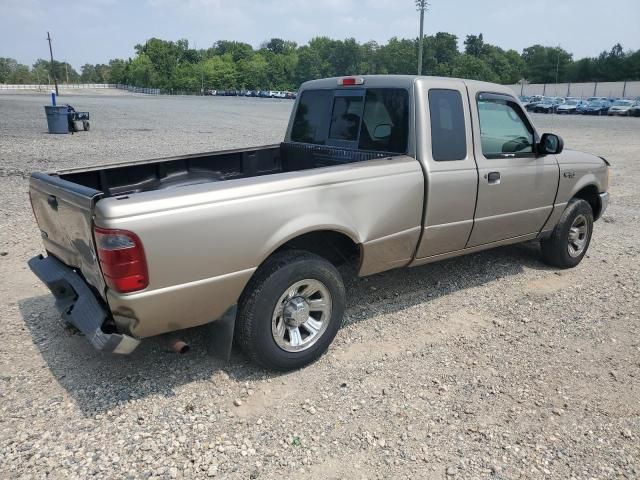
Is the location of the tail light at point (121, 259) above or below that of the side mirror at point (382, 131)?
below

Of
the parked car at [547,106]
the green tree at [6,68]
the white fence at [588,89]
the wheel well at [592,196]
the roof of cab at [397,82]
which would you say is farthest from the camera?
the green tree at [6,68]

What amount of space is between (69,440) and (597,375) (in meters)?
3.43

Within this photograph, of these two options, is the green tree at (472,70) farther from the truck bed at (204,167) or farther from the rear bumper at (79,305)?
the rear bumper at (79,305)

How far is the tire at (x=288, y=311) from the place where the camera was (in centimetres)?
340

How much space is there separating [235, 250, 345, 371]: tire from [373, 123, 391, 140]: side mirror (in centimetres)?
138

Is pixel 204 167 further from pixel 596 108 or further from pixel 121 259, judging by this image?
pixel 596 108

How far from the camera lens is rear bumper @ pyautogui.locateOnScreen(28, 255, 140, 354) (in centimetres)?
301

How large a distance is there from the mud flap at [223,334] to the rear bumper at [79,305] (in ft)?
1.75

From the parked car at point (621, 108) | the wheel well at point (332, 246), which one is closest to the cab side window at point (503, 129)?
the wheel well at point (332, 246)

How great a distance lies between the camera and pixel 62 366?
3.68m

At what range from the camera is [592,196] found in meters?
6.00

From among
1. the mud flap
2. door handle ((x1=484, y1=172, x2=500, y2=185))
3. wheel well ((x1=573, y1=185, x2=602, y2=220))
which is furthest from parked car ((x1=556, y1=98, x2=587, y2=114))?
the mud flap

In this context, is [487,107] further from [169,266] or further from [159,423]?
[159,423]

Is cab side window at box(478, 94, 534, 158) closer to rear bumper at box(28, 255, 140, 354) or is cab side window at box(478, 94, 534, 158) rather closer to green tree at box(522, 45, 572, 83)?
rear bumper at box(28, 255, 140, 354)
